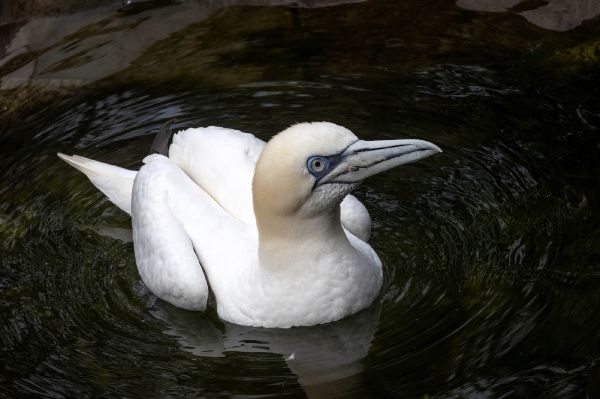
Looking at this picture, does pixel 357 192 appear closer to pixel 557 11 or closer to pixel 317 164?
pixel 317 164

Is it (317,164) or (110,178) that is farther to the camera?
(110,178)

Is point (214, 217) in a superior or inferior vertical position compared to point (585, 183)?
superior

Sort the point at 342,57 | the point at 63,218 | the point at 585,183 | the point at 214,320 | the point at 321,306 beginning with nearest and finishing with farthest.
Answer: the point at 321,306, the point at 214,320, the point at 585,183, the point at 63,218, the point at 342,57

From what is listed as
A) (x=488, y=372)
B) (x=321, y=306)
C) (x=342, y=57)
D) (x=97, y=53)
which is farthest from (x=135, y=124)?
(x=488, y=372)

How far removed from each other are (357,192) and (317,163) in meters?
2.35

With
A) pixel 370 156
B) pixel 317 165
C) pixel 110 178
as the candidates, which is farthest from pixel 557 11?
pixel 317 165

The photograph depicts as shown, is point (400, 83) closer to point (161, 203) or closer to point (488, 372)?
point (161, 203)

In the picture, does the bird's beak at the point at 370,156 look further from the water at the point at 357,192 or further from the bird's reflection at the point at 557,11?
the bird's reflection at the point at 557,11

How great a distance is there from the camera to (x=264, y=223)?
659cm

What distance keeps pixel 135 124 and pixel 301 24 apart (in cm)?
247

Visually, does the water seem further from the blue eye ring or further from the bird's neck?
the blue eye ring

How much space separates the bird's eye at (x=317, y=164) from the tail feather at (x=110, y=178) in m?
2.72

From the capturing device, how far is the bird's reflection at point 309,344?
21.1 feet

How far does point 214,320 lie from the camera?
282 inches
